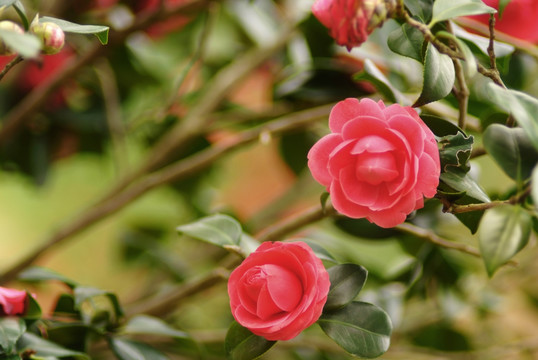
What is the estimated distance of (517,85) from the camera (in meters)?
0.75

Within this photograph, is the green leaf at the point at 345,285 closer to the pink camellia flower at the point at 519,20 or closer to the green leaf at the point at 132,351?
the green leaf at the point at 132,351

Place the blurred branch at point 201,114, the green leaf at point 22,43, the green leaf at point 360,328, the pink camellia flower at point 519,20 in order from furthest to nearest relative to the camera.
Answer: the blurred branch at point 201,114 < the pink camellia flower at point 519,20 < the green leaf at point 360,328 < the green leaf at point 22,43

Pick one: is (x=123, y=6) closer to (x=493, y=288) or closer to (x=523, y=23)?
(x=523, y=23)

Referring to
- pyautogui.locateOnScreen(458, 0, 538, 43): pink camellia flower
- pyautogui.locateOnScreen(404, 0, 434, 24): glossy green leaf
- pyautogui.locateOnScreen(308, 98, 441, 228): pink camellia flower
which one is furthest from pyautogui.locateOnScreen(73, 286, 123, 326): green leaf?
pyautogui.locateOnScreen(458, 0, 538, 43): pink camellia flower

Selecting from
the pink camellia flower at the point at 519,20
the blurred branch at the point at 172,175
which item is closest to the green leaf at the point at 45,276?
the blurred branch at the point at 172,175

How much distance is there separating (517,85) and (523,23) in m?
0.09

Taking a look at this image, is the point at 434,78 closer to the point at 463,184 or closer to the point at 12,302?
the point at 463,184

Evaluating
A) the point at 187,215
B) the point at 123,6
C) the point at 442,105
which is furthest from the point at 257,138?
the point at 187,215

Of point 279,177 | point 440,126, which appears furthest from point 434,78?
point 279,177

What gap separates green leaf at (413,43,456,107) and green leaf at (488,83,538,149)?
4 centimetres

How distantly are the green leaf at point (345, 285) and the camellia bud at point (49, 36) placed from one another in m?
0.26

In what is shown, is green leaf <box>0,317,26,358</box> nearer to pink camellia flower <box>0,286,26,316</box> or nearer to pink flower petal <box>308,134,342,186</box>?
pink camellia flower <box>0,286,26,316</box>

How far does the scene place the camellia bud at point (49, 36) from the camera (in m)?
0.40

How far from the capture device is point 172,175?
750 mm
